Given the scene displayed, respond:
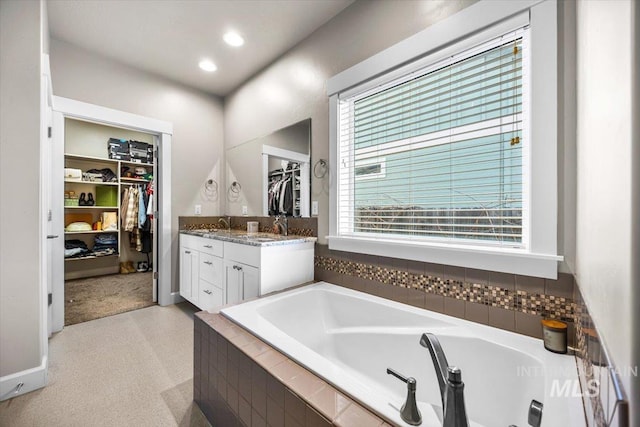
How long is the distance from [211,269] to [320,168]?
1.38 meters

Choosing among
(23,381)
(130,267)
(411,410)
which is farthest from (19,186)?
(130,267)

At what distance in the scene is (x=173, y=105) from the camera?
314 cm

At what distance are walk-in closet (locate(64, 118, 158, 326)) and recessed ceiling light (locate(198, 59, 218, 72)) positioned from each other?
7.33 feet

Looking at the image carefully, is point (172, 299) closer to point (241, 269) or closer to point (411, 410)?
point (241, 269)

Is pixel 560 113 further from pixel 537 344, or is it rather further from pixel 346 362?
pixel 346 362

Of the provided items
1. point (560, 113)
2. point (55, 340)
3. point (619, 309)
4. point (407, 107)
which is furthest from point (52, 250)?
point (560, 113)

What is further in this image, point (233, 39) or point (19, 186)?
point (233, 39)

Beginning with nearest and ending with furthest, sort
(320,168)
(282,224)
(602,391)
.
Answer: (602,391) < (320,168) < (282,224)

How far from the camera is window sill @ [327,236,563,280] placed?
3.91 ft

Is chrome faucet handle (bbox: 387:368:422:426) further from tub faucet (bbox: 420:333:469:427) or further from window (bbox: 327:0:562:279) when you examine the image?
window (bbox: 327:0:562:279)

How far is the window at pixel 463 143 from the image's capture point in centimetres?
120

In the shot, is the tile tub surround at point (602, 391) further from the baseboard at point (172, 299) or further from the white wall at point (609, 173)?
the baseboard at point (172, 299)

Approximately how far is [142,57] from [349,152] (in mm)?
2384

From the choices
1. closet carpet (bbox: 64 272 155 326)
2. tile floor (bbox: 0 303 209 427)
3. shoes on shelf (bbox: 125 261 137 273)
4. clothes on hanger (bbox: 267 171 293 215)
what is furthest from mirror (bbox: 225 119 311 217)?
shoes on shelf (bbox: 125 261 137 273)
